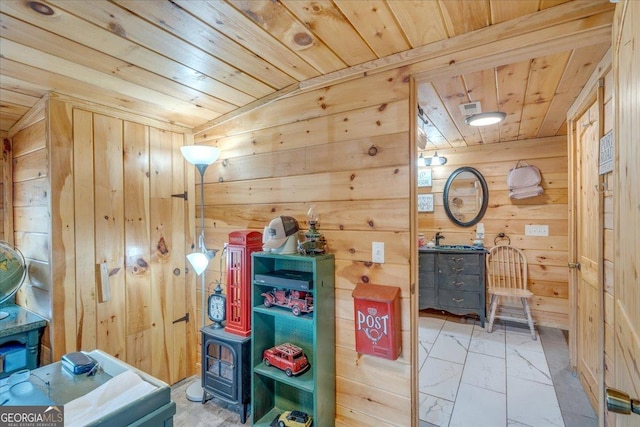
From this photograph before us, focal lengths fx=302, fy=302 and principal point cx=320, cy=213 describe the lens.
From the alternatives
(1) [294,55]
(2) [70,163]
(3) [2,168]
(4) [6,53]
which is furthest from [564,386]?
(3) [2,168]

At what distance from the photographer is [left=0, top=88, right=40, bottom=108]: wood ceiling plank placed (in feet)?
6.10

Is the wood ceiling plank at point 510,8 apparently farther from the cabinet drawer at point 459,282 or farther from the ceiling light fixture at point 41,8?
the cabinet drawer at point 459,282

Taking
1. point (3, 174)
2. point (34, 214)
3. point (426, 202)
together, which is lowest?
point (34, 214)

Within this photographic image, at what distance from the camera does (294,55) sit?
1.62 meters

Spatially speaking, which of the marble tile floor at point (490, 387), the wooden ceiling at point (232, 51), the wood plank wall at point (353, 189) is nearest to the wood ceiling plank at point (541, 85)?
the wooden ceiling at point (232, 51)

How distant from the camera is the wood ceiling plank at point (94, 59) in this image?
4.38ft

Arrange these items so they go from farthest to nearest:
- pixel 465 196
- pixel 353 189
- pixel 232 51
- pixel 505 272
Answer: pixel 465 196 < pixel 505 272 < pixel 353 189 < pixel 232 51

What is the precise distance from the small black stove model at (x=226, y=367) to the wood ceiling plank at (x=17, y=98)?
75.9 inches

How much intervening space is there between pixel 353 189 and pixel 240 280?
3.34 ft

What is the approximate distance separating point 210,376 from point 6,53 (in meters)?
2.22

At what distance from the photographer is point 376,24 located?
1367 millimetres

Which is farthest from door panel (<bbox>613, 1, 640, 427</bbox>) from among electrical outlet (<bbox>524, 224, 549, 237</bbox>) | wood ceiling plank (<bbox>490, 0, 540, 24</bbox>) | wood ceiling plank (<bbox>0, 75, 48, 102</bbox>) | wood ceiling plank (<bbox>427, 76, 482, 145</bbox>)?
electrical outlet (<bbox>524, 224, 549, 237</bbox>)

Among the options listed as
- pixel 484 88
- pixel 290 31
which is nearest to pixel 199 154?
pixel 290 31

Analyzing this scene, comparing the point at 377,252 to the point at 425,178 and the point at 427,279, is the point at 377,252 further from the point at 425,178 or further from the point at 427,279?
the point at 425,178
